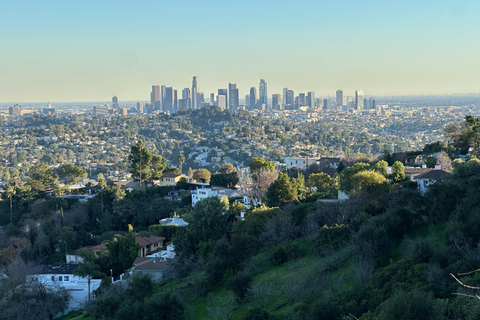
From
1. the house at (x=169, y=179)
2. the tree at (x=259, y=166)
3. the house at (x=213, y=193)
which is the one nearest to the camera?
the house at (x=213, y=193)

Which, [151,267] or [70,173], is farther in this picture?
[70,173]

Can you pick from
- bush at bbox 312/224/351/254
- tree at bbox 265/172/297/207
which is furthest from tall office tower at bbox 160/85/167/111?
bush at bbox 312/224/351/254

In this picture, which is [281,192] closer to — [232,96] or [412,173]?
[412,173]

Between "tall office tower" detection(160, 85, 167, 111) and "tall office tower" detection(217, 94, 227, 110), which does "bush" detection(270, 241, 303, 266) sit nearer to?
"tall office tower" detection(217, 94, 227, 110)

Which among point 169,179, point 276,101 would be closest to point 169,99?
point 276,101

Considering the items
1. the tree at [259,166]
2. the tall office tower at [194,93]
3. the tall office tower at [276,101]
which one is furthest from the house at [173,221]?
the tall office tower at [194,93]

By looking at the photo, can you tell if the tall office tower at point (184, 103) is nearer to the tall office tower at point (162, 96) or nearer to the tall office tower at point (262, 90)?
the tall office tower at point (162, 96)
